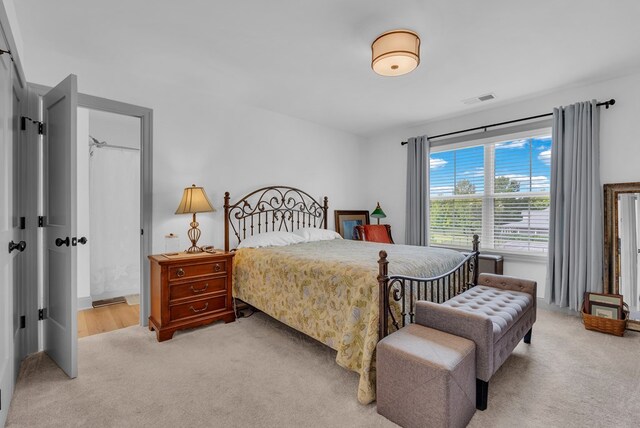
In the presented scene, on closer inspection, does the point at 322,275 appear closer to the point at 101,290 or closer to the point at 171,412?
the point at 171,412

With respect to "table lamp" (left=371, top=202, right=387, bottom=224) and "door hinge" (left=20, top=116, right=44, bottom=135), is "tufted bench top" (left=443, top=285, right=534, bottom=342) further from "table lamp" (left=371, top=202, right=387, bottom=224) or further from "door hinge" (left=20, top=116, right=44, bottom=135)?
"door hinge" (left=20, top=116, right=44, bottom=135)

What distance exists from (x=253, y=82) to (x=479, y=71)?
2318mm

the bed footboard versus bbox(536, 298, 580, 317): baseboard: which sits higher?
the bed footboard

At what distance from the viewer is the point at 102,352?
256 cm

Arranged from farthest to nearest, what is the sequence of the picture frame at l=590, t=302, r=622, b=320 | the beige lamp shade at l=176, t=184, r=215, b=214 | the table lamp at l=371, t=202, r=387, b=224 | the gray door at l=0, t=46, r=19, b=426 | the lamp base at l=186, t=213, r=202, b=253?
1. the table lamp at l=371, t=202, r=387, b=224
2. the lamp base at l=186, t=213, r=202, b=253
3. the beige lamp shade at l=176, t=184, r=215, b=214
4. the picture frame at l=590, t=302, r=622, b=320
5. the gray door at l=0, t=46, r=19, b=426

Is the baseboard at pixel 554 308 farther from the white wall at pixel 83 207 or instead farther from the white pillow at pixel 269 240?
the white wall at pixel 83 207

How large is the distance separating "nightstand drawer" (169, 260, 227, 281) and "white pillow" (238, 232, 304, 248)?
383 millimetres

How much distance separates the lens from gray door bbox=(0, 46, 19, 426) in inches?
65.7

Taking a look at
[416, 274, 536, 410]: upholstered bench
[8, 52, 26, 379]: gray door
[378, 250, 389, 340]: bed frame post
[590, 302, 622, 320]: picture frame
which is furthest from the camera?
[590, 302, 622, 320]: picture frame

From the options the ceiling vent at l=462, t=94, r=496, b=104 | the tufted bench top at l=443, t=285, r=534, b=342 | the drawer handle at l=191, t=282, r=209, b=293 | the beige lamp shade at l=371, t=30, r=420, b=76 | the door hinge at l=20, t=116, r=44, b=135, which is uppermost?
the ceiling vent at l=462, t=94, r=496, b=104

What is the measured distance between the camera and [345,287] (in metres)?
2.22

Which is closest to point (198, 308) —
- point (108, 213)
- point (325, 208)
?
point (108, 213)

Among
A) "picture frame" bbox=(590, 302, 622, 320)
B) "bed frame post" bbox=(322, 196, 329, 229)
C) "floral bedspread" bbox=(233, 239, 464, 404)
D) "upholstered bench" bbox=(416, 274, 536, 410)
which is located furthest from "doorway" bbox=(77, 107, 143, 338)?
"picture frame" bbox=(590, 302, 622, 320)

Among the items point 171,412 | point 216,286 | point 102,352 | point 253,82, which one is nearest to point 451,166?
point 253,82
